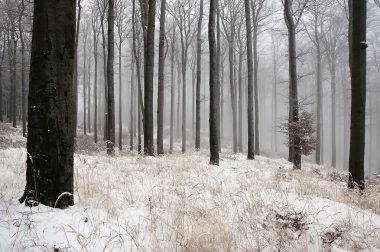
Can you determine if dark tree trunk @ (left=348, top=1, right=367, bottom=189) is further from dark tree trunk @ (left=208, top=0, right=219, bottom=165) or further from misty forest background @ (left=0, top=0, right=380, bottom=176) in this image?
misty forest background @ (left=0, top=0, right=380, bottom=176)

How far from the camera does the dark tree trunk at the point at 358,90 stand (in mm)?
5949

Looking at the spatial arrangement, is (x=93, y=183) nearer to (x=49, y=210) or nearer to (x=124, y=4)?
(x=49, y=210)

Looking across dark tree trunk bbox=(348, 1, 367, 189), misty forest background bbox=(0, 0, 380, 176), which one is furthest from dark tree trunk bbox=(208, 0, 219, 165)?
misty forest background bbox=(0, 0, 380, 176)

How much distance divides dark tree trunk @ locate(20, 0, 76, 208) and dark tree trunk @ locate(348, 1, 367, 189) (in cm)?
571

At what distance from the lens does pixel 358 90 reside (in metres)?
6.02

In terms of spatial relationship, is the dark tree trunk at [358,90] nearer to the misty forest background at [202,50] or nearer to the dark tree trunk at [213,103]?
the dark tree trunk at [213,103]

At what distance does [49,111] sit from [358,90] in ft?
20.0

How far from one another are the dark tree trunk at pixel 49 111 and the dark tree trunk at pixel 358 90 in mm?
5707

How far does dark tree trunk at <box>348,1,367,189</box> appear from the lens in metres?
5.95

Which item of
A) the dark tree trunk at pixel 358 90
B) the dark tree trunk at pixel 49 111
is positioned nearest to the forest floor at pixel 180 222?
the dark tree trunk at pixel 49 111

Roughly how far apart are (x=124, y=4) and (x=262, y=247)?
19.1 meters

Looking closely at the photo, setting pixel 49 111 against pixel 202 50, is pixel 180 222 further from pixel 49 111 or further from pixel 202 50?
pixel 202 50

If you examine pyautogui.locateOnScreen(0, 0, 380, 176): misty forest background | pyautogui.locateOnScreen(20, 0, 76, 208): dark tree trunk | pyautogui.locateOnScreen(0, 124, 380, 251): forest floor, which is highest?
pyautogui.locateOnScreen(0, 0, 380, 176): misty forest background

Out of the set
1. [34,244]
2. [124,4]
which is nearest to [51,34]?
[34,244]
